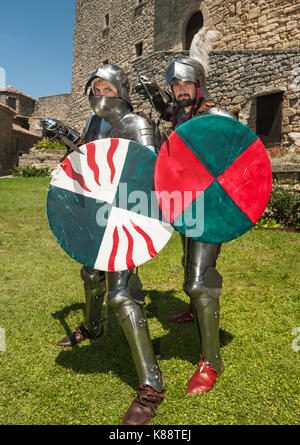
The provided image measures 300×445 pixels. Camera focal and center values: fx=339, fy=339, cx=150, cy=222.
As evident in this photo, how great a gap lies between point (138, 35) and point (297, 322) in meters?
20.8

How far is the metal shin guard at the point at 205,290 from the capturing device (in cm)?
208

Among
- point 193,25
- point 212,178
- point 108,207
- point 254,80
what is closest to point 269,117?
point 254,80

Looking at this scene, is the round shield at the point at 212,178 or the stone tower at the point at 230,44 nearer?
the round shield at the point at 212,178

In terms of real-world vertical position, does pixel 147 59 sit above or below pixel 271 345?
above

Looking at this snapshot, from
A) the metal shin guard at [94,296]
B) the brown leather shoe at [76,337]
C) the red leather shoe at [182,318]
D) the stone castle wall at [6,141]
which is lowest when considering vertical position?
the brown leather shoe at [76,337]

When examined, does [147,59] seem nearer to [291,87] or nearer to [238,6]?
[238,6]

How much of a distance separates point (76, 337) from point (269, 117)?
32.1 ft

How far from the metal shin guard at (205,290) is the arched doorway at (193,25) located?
16821mm

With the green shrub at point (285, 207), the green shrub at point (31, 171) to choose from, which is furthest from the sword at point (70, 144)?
the green shrub at point (31, 171)

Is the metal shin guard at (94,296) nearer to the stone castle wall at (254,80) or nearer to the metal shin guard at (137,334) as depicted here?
the metal shin guard at (137,334)

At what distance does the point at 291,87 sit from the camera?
9734 millimetres

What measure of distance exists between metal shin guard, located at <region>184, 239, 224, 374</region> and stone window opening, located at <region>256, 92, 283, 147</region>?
9360 millimetres
